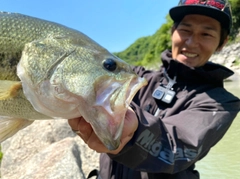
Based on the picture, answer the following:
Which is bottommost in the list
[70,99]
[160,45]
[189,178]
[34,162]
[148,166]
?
[160,45]

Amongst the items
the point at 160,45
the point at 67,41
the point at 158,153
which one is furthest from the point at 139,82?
the point at 160,45

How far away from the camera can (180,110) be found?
230 cm

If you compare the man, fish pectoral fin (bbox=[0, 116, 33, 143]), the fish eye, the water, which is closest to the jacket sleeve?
the man

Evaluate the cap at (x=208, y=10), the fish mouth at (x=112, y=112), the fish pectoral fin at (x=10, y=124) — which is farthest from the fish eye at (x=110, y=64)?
the cap at (x=208, y=10)

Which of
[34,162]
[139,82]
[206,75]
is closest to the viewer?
[139,82]

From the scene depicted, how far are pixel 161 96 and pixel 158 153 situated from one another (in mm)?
709

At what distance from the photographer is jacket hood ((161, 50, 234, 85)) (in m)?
2.46

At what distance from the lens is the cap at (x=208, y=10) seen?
2549 mm

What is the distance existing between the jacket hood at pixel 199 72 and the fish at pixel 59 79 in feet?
3.90

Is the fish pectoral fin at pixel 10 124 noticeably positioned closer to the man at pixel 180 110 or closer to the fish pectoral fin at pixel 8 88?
the fish pectoral fin at pixel 8 88

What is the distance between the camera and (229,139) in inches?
290

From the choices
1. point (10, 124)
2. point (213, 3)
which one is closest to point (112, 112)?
point (10, 124)

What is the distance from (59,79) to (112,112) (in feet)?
0.94

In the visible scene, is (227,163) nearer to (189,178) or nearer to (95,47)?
(189,178)
